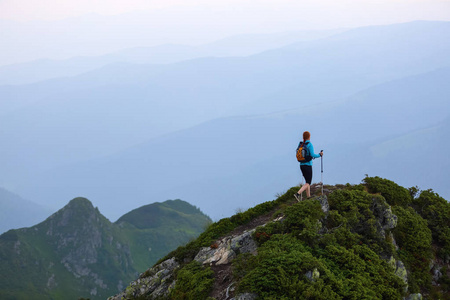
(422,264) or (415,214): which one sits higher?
(415,214)

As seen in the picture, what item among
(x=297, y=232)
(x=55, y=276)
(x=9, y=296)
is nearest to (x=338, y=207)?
(x=297, y=232)

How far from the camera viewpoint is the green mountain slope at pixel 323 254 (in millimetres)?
12367

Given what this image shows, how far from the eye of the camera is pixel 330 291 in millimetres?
11898

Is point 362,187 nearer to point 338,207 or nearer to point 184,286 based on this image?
point 338,207

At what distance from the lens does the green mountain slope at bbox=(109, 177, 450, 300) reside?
12.4 metres

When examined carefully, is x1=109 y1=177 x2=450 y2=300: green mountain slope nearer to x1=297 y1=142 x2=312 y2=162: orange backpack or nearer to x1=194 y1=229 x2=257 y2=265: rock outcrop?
x1=194 y1=229 x2=257 y2=265: rock outcrop

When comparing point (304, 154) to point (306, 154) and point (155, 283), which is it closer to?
point (306, 154)

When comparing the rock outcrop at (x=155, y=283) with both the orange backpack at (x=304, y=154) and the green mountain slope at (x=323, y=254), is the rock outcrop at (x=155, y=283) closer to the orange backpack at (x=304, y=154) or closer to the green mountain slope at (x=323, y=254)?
the green mountain slope at (x=323, y=254)

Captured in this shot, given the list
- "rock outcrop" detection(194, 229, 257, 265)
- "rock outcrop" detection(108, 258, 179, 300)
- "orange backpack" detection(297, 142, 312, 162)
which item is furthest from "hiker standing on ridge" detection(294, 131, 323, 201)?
"rock outcrop" detection(108, 258, 179, 300)

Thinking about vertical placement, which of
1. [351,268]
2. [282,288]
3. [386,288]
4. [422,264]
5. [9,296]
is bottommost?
[9,296]

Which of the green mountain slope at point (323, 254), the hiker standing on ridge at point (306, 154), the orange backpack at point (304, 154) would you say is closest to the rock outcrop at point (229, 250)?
the green mountain slope at point (323, 254)

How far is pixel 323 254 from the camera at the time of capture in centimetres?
1391

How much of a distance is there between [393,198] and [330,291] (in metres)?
10.2

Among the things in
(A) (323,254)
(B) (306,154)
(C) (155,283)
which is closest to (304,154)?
(B) (306,154)
